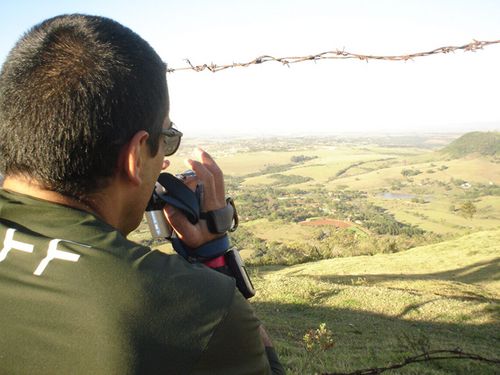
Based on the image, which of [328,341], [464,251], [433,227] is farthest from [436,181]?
[328,341]

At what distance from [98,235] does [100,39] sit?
591mm

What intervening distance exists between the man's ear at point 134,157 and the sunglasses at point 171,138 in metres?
0.12

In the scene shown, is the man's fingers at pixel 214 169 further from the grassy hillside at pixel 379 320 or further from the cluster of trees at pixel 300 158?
the cluster of trees at pixel 300 158

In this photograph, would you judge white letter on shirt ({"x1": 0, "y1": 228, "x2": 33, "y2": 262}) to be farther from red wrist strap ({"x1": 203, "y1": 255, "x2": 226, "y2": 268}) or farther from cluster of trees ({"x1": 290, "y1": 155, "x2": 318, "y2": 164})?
cluster of trees ({"x1": 290, "y1": 155, "x2": 318, "y2": 164})

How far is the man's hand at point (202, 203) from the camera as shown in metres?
1.74

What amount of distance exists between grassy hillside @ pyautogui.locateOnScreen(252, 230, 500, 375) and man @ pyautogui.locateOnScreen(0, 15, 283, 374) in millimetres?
3575

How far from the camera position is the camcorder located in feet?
5.58

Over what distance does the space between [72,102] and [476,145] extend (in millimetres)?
163638

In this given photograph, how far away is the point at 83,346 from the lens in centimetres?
102

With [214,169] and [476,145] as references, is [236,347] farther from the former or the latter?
[476,145]

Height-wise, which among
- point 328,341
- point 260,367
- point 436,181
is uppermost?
point 260,367

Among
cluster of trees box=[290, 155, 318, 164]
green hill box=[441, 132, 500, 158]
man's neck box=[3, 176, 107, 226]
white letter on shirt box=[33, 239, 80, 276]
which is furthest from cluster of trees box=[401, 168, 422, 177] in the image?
white letter on shirt box=[33, 239, 80, 276]

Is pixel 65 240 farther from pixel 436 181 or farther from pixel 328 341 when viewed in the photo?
pixel 436 181

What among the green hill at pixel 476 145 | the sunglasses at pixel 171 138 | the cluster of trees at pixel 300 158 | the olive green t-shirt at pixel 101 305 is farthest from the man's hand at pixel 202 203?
the green hill at pixel 476 145
